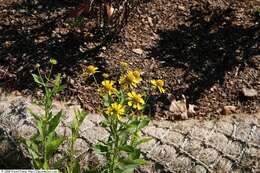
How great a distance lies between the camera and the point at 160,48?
15.3 ft

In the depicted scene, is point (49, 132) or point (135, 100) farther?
point (49, 132)

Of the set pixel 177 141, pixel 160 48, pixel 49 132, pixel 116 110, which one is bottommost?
pixel 177 141

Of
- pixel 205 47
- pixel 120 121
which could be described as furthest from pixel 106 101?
pixel 205 47

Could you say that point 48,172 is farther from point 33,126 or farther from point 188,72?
point 188,72

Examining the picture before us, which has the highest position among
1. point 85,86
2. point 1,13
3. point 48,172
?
point 1,13

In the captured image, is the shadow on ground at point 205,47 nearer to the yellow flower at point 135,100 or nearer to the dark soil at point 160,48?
the dark soil at point 160,48

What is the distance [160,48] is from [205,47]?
1.19 feet

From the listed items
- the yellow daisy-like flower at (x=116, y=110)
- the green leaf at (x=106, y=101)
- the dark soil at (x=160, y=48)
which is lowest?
the yellow daisy-like flower at (x=116, y=110)

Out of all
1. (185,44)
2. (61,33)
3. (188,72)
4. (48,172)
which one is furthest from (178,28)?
(48,172)

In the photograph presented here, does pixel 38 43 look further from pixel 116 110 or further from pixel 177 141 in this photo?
pixel 116 110

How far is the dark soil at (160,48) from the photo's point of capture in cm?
432

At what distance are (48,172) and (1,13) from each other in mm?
2267

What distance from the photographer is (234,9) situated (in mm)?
4980

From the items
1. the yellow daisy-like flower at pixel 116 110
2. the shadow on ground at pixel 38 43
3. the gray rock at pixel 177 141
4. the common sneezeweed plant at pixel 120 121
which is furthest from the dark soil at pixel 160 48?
the yellow daisy-like flower at pixel 116 110
